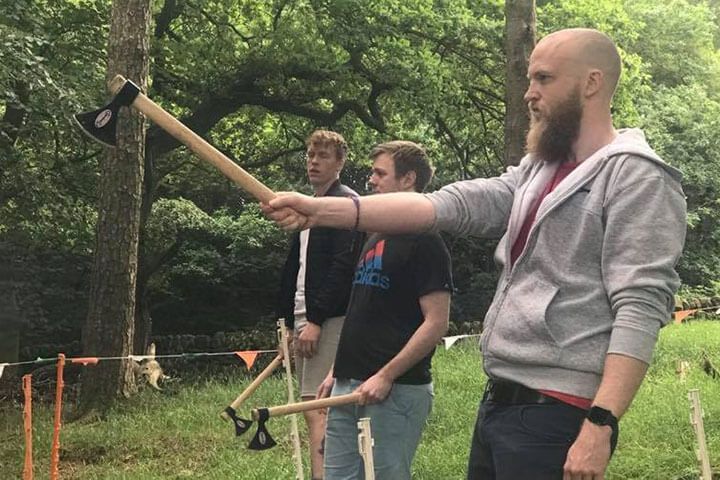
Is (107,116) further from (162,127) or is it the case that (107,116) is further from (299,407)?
(299,407)

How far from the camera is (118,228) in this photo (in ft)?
26.5

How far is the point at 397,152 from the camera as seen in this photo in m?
3.41

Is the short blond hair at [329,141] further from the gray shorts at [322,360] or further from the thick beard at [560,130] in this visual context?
the thick beard at [560,130]

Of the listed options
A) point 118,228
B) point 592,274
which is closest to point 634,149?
point 592,274

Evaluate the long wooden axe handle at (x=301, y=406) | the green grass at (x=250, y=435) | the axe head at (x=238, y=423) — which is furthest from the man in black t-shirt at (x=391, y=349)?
the green grass at (x=250, y=435)

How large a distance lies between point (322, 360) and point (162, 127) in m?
2.08

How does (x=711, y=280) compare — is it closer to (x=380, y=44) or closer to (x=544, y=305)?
(x=380, y=44)

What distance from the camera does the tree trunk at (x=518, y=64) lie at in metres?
6.34

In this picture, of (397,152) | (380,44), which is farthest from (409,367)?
Answer: (380,44)

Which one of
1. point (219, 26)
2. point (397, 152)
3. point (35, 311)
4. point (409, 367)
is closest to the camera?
point (409, 367)

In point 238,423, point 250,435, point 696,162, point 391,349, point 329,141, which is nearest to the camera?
point 391,349

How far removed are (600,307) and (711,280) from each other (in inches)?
706

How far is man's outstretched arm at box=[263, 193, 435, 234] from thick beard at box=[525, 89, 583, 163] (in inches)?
13.6

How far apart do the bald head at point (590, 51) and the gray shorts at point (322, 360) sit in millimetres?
2176
